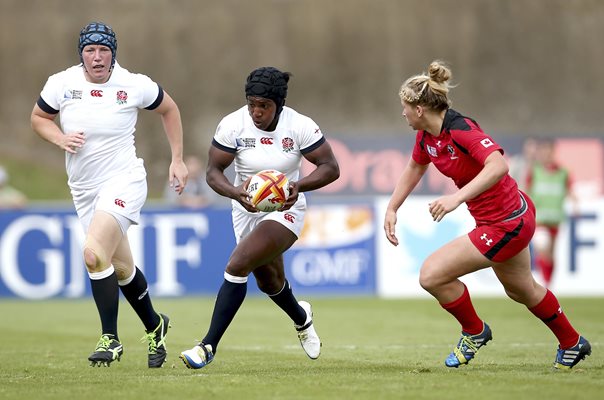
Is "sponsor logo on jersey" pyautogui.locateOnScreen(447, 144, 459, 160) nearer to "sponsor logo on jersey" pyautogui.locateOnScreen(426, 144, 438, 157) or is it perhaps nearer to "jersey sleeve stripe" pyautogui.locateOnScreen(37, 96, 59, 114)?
"sponsor logo on jersey" pyautogui.locateOnScreen(426, 144, 438, 157)

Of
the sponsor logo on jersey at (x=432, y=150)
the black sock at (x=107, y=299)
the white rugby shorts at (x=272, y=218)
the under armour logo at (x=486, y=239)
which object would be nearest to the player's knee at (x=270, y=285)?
the white rugby shorts at (x=272, y=218)

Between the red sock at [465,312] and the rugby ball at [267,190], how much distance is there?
144 cm

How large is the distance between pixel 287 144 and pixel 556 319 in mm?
2412

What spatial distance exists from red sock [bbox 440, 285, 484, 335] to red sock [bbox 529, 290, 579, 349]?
0.42m

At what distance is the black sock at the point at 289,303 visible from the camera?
934 centimetres

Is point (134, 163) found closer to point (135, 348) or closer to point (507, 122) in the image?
point (135, 348)

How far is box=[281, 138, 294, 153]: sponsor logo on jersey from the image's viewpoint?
8719 millimetres

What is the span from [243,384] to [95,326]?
691 cm

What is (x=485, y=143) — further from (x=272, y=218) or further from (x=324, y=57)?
(x=324, y=57)

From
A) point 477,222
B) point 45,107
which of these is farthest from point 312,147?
point 45,107

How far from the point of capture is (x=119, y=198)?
8.64 metres

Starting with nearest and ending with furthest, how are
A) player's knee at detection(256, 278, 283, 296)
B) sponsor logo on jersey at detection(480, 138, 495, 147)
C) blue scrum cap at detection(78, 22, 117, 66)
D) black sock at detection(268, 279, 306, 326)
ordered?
1. sponsor logo on jersey at detection(480, 138, 495, 147)
2. blue scrum cap at detection(78, 22, 117, 66)
3. player's knee at detection(256, 278, 283, 296)
4. black sock at detection(268, 279, 306, 326)

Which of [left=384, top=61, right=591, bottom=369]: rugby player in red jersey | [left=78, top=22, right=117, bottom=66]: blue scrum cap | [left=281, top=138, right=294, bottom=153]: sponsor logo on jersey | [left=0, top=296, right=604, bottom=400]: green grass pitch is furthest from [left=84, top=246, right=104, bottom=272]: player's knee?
[left=384, top=61, right=591, bottom=369]: rugby player in red jersey

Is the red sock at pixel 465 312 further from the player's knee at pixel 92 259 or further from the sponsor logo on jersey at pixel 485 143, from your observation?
the player's knee at pixel 92 259
